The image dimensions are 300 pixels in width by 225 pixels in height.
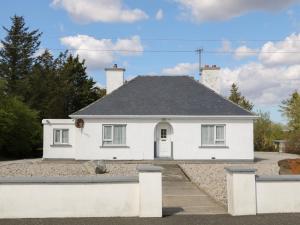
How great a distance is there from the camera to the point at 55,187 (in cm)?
1099

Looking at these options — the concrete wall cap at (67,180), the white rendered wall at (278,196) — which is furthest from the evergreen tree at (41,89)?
the white rendered wall at (278,196)

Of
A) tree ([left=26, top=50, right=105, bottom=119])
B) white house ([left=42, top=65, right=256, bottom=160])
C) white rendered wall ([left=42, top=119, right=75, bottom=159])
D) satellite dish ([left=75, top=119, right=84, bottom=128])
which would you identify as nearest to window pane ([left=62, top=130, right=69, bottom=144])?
white rendered wall ([left=42, top=119, right=75, bottom=159])

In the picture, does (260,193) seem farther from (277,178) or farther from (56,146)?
(56,146)

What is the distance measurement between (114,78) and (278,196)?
22.5m

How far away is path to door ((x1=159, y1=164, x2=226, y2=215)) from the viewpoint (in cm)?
1193

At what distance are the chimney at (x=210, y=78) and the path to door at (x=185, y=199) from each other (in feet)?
46.5

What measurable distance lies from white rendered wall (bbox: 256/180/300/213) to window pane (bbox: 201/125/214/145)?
56.5 ft

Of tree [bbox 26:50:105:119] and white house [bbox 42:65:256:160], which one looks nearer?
white house [bbox 42:65:256:160]

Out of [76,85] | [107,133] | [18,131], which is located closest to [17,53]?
[76,85]

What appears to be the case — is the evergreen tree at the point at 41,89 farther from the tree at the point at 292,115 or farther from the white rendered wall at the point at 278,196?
the white rendered wall at the point at 278,196

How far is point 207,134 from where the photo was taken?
28.8 metres

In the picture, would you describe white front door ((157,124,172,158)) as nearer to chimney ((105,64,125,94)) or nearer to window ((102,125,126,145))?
window ((102,125,126,145))

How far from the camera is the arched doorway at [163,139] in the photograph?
29.0 metres

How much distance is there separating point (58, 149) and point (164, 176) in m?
11.1
